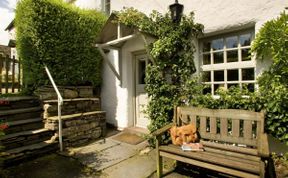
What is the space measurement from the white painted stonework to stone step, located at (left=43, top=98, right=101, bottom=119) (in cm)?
78

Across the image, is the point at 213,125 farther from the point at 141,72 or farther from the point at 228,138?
the point at 141,72

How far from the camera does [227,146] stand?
3344mm

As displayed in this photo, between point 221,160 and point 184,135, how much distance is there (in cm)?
80

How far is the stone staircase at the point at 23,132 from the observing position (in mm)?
4215

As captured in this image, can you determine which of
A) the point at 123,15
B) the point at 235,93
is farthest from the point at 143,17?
the point at 235,93

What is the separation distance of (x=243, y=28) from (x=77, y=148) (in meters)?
4.52

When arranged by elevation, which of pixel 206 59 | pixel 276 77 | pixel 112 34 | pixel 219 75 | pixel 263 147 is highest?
pixel 112 34

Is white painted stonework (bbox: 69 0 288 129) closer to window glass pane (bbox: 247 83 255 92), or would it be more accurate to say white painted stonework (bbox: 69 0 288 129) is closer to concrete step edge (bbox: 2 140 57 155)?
window glass pane (bbox: 247 83 255 92)

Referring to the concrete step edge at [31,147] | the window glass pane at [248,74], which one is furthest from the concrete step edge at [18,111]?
the window glass pane at [248,74]

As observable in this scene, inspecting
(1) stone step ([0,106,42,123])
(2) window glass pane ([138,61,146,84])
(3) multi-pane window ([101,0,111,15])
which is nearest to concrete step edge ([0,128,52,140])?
(1) stone step ([0,106,42,123])

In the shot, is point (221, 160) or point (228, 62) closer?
point (221, 160)

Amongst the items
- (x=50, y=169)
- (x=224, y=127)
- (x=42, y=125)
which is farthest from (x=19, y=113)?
(x=224, y=127)

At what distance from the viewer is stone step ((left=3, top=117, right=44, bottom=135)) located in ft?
15.4

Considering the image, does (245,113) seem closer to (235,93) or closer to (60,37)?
(235,93)
